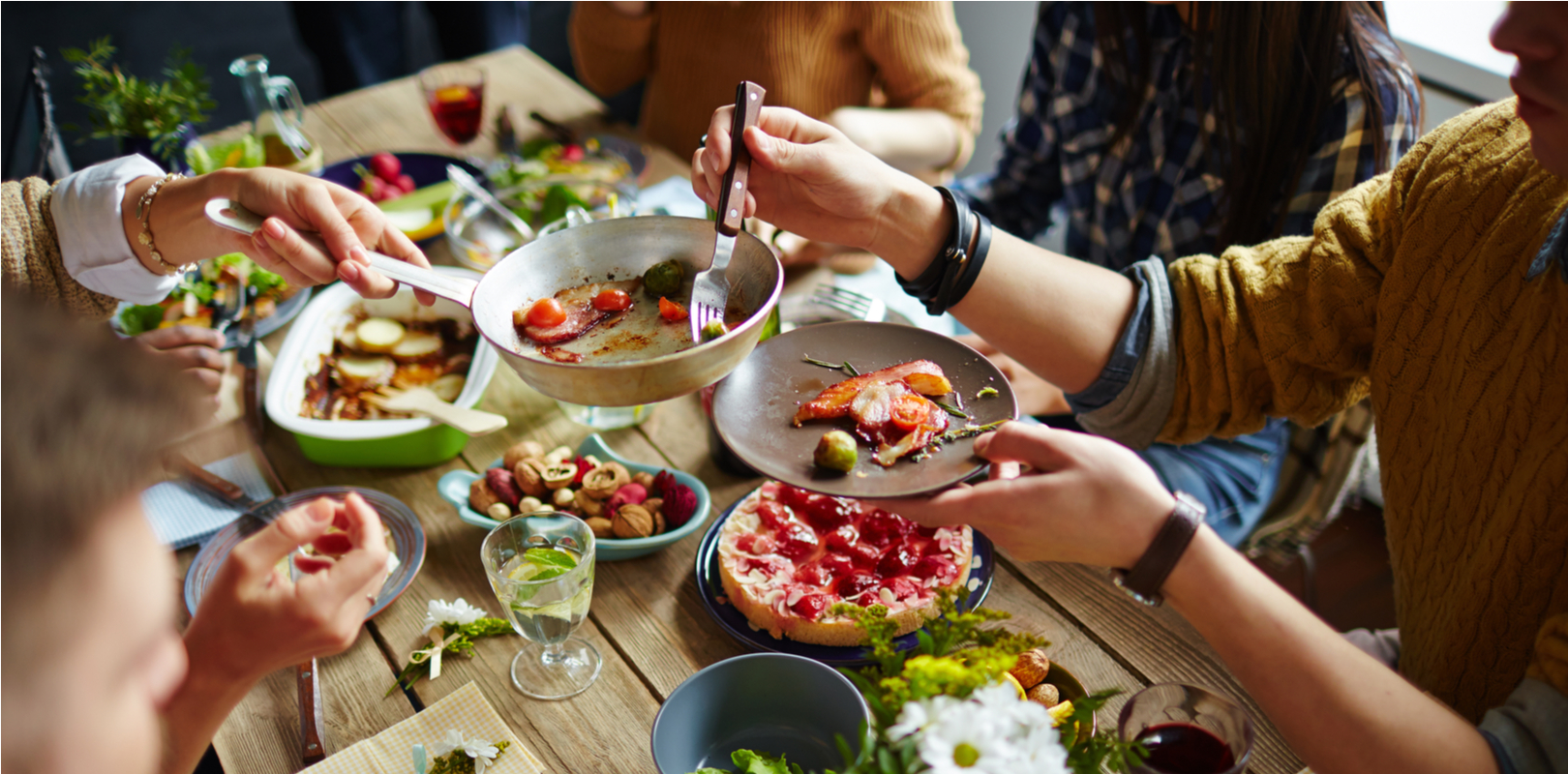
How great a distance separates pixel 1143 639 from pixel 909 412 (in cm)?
43

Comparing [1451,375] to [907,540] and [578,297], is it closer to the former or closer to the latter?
[907,540]

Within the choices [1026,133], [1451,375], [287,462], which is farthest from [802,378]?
[1026,133]

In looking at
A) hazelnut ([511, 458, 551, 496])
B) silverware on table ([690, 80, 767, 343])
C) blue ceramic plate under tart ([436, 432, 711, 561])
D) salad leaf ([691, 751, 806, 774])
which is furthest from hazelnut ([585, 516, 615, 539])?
salad leaf ([691, 751, 806, 774])

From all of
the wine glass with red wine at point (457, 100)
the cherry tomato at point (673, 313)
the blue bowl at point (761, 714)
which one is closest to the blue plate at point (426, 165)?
the wine glass with red wine at point (457, 100)

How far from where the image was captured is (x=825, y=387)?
1127 mm

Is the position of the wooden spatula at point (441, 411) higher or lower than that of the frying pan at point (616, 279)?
lower

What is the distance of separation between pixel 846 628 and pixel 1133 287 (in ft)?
2.32

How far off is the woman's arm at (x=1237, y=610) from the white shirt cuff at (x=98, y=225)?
4.20ft

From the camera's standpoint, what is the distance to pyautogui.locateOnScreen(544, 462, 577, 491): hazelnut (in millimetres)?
1331

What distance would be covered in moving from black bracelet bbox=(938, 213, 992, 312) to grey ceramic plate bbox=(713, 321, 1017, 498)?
0.59 feet

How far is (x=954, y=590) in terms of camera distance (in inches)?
43.9

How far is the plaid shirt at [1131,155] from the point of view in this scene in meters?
1.45

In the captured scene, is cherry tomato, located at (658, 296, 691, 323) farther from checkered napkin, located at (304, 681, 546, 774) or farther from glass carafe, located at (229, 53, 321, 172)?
glass carafe, located at (229, 53, 321, 172)

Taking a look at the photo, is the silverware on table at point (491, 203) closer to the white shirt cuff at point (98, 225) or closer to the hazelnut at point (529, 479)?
the white shirt cuff at point (98, 225)
